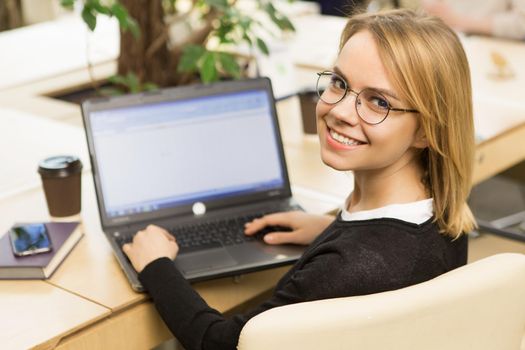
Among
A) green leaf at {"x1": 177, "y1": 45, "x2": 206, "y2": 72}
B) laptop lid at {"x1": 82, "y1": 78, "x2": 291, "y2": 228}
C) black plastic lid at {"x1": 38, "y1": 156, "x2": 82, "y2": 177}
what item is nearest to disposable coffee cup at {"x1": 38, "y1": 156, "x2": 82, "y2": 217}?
black plastic lid at {"x1": 38, "y1": 156, "x2": 82, "y2": 177}

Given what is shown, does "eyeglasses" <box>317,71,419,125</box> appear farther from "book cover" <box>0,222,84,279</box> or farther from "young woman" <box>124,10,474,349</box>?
"book cover" <box>0,222,84,279</box>

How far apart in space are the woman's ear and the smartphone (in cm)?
71

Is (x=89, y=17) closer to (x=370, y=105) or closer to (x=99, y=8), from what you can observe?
(x=99, y=8)

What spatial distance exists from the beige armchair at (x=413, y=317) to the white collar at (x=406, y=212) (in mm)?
208

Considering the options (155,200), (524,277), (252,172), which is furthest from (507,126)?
(524,277)

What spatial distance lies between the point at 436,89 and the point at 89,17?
1.05 m

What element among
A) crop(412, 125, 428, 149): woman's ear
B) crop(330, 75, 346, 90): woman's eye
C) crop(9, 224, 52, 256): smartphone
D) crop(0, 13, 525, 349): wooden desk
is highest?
crop(330, 75, 346, 90): woman's eye

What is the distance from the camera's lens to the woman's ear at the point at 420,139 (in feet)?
4.65

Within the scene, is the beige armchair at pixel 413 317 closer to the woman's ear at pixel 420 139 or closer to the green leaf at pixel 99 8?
the woman's ear at pixel 420 139

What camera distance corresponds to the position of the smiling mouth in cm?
143

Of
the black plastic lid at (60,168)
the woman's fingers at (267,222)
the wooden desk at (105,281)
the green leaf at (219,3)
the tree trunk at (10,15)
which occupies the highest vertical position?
the green leaf at (219,3)

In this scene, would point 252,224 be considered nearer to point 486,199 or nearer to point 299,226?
point 299,226

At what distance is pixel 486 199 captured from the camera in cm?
371

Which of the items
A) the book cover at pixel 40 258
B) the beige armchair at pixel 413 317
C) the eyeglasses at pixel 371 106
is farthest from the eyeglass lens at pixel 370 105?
the book cover at pixel 40 258
